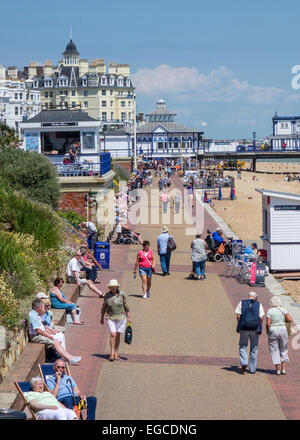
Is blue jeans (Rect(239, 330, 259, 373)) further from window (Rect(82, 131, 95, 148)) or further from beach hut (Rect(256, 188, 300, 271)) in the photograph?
window (Rect(82, 131, 95, 148))

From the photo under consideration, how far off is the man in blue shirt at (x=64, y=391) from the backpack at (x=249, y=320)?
2988mm

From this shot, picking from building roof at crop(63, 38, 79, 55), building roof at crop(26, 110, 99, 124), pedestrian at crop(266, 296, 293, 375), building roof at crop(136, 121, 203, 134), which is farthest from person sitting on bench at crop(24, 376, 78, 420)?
building roof at crop(63, 38, 79, 55)

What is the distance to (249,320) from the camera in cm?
1027

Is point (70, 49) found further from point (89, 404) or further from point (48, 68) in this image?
point (89, 404)

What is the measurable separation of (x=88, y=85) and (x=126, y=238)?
111 m

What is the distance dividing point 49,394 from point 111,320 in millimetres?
3311

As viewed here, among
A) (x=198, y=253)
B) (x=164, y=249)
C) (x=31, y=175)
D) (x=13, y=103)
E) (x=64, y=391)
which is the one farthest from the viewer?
(x=13, y=103)

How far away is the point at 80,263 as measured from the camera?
16.2m

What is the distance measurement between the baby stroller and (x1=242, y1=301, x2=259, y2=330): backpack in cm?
1391

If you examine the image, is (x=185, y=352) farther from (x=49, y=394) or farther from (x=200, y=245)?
(x=200, y=245)

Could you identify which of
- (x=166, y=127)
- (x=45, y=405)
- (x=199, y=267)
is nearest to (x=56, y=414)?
(x=45, y=405)

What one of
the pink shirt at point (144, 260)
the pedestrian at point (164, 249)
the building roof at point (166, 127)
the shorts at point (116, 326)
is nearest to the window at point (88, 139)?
the pedestrian at point (164, 249)

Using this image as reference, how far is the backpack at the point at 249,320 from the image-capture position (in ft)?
33.7

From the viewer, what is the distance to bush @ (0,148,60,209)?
843 inches
